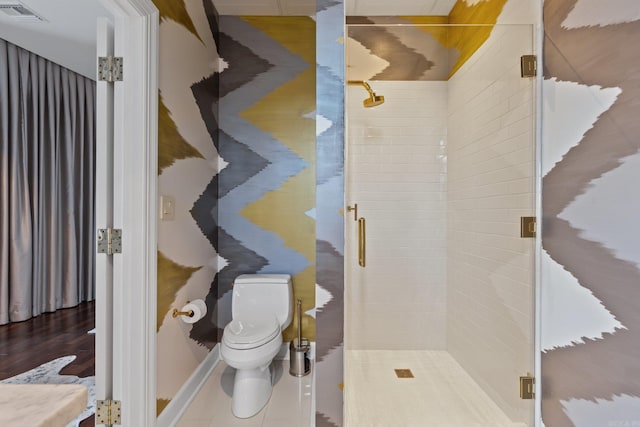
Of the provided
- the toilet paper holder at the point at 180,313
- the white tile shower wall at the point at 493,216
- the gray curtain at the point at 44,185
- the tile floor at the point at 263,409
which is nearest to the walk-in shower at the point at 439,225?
the white tile shower wall at the point at 493,216

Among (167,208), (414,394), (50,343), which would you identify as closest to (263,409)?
(414,394)

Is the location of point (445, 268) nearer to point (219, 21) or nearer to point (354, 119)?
point (354, 119)

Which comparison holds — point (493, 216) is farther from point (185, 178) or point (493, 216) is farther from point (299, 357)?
point (185, 178)

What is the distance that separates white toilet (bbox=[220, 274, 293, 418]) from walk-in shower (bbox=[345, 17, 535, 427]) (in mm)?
502

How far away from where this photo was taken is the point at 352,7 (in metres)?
2.38

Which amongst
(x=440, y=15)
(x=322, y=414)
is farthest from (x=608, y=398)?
(x=440, y=15)

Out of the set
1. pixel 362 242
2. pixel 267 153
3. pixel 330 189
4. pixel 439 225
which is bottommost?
pixel 362 242

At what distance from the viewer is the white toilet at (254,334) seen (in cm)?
188

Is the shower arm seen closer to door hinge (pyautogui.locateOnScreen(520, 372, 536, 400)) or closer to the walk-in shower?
the walk-in shower

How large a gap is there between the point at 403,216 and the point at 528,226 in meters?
0.75

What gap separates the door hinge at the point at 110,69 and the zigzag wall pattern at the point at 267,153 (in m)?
1.15

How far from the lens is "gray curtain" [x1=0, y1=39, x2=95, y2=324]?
3.14 meters

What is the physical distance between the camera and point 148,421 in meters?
1.53

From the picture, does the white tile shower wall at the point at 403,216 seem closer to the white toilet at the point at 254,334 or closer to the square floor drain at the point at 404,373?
the square floor drain at the point at 404,373
